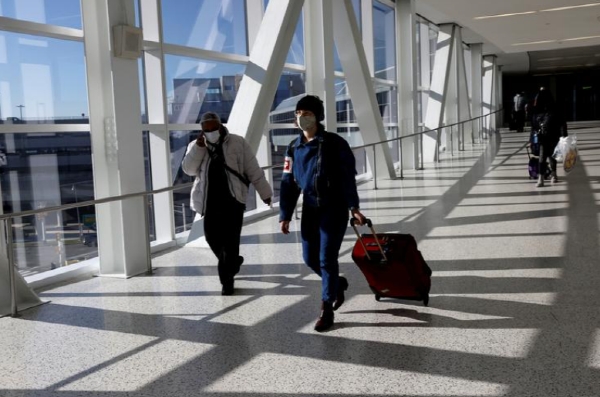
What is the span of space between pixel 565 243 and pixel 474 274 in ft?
5.92

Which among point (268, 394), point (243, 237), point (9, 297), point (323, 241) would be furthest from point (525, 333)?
point (243, 237)

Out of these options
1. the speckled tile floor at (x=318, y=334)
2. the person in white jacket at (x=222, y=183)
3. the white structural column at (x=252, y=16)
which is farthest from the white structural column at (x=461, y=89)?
the person in white jacket at (x=222, y=183)

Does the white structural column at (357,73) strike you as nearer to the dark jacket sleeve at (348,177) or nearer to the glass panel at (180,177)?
the glass panel at (180,177)

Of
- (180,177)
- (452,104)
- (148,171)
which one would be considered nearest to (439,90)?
(452,104)

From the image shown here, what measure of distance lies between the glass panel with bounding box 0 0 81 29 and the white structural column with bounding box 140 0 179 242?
3.39 ft

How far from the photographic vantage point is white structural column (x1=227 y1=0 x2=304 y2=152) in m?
8.64

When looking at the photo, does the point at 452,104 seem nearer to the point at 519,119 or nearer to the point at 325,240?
the point at 519,119

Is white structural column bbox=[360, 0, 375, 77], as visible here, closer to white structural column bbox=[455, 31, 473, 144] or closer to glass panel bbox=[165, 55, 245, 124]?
white structural column bbox=[455, 31, 473, 144]

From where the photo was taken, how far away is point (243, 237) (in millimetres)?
9078

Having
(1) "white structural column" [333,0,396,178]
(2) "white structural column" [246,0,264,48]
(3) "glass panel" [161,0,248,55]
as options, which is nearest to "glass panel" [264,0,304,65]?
(1) "white structural column" [333,0,396,178]

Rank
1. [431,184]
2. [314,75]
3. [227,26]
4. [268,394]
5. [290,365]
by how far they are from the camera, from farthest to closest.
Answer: [431,184]
[314,75]
[227,26]
[290,365]
[268,394]

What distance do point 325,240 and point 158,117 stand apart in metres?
4.70

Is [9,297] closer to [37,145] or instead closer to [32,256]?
[32,256]

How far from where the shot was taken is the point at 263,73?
888 centimetres
